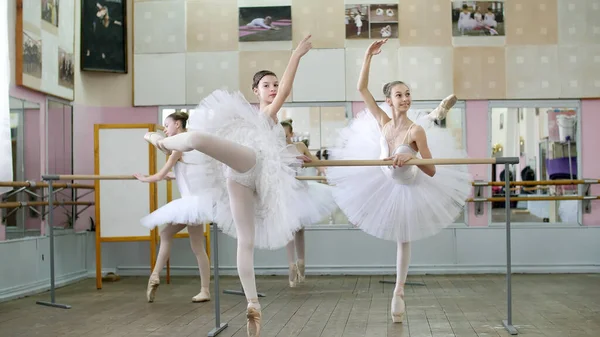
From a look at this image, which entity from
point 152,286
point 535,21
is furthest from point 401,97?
point 535,21

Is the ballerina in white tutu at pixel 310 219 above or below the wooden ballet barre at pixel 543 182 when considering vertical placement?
below

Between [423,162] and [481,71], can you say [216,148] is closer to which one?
[423,162]

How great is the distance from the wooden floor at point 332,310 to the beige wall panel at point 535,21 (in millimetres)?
2599

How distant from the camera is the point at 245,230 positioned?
384 cm

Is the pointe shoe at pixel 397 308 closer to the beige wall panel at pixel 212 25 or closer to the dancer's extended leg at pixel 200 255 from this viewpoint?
the dancer's extended leg at pixel 200 255

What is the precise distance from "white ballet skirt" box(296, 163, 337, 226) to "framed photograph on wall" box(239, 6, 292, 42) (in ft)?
5.89

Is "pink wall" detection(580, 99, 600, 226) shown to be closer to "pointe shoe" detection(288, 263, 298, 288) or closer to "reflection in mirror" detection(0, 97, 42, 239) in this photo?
"pointe shoe" detection(288, 263, 298, 288)

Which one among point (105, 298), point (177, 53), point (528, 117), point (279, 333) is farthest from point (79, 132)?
point (528, 117)

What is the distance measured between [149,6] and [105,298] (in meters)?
3.56

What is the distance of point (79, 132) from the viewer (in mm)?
7848

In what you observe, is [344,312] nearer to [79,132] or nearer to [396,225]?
[396,225]

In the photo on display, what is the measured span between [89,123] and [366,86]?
432cm

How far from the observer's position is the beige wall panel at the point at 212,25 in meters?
8.10

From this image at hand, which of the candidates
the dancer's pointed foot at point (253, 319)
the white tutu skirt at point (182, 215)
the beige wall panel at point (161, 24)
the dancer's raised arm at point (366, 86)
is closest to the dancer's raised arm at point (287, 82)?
the dancer's raised arm at point (366, 86)
